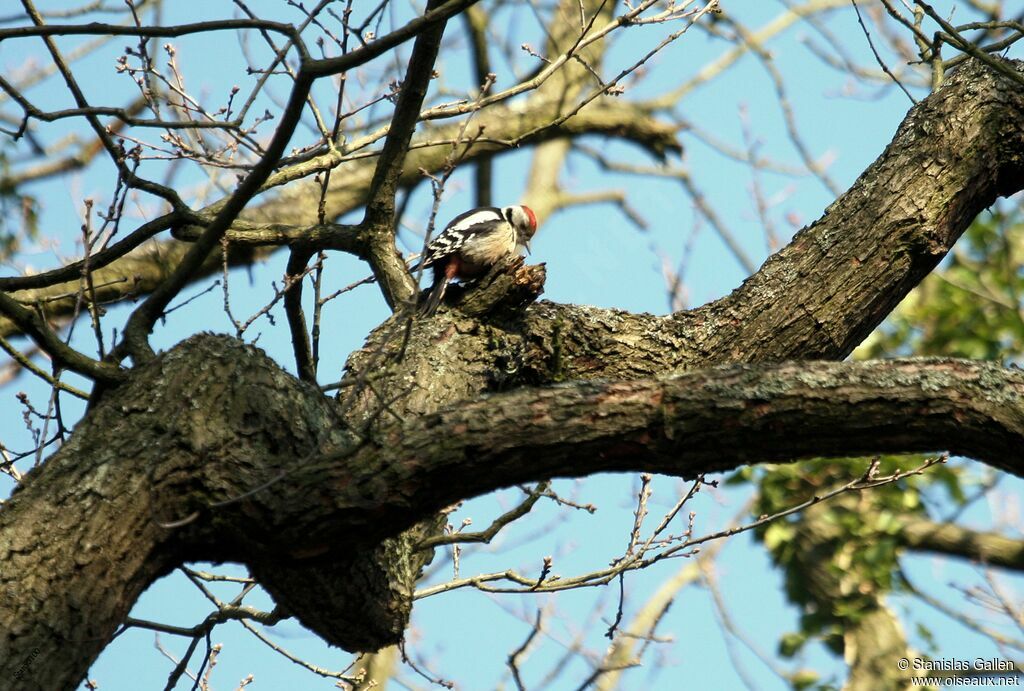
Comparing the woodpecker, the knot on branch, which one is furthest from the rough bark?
the woodpecker

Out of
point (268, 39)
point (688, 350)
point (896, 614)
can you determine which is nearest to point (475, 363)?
point (688, 350)

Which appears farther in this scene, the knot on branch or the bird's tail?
the bird's tail

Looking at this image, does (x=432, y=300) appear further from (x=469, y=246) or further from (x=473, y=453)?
(x=473, y=453)

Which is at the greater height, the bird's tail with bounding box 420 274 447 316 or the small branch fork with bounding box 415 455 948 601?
the bird's tail with bounding box 420 274 447 316

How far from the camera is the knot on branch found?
3.60m

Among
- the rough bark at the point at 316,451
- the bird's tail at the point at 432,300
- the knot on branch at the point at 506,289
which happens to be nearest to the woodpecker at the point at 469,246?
the bird's tail at the point at 432,300

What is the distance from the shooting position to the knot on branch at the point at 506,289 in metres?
3.60

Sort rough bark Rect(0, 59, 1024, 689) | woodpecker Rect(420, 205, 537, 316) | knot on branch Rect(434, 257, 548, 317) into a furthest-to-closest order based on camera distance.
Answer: woodpecker Rect(420, 205, 537, 316) → knot on branch Rect(434, 257, 548, 317) → rough bark Rect(0, 59, 1024, 689)

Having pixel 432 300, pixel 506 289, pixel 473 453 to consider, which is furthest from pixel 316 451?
pixel 432 300

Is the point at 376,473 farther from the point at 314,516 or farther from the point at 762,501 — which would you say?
the point at 762,501

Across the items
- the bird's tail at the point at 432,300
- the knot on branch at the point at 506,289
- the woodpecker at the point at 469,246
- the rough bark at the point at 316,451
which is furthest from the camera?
the woodpecker at the point at 469,246

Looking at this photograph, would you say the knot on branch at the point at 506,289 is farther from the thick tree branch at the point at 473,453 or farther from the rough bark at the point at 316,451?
the thick tree branch at the point at 473,453

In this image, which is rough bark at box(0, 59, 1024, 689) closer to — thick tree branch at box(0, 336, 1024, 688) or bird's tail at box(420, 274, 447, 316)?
thick tree branch at box(0, 336, 1024, 688)

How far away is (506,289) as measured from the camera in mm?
3609
